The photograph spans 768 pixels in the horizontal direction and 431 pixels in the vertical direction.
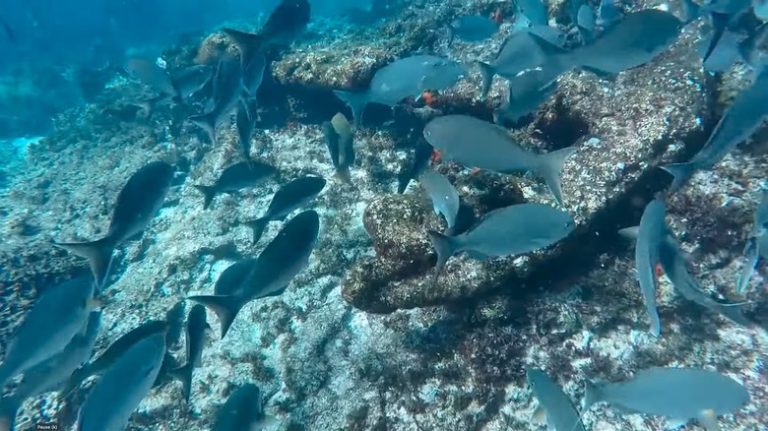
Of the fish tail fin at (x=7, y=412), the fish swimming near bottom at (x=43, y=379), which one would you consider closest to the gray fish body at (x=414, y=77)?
the fish swimming near bottom at (x=43, y=379)

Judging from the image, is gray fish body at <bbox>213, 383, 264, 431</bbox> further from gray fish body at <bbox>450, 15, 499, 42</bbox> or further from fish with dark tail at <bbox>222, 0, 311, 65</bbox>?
gray fish body at <bbox>450, 15, 499, 42</bbox>

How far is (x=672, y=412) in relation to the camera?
2945 mm

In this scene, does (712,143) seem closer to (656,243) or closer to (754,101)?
(754,101)

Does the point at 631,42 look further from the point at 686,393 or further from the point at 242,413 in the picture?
the point at 242,413

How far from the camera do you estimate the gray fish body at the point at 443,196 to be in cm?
400

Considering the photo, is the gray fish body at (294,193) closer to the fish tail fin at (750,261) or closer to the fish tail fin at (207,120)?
the fish tail fin at (207,120)

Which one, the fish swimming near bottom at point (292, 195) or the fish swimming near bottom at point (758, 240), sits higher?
the fish swimming near bottom at point (292, 195)

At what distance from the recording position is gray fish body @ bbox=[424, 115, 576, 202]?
3.43m

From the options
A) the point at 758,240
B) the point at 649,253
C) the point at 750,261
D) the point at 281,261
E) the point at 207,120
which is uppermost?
the point at 207,120

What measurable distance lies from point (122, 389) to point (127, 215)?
160 cm

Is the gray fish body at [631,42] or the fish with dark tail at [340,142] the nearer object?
the gray fish body at [631,42]

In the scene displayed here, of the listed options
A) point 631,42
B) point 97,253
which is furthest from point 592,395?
point 97,253

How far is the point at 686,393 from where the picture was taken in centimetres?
291

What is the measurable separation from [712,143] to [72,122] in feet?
59.0
